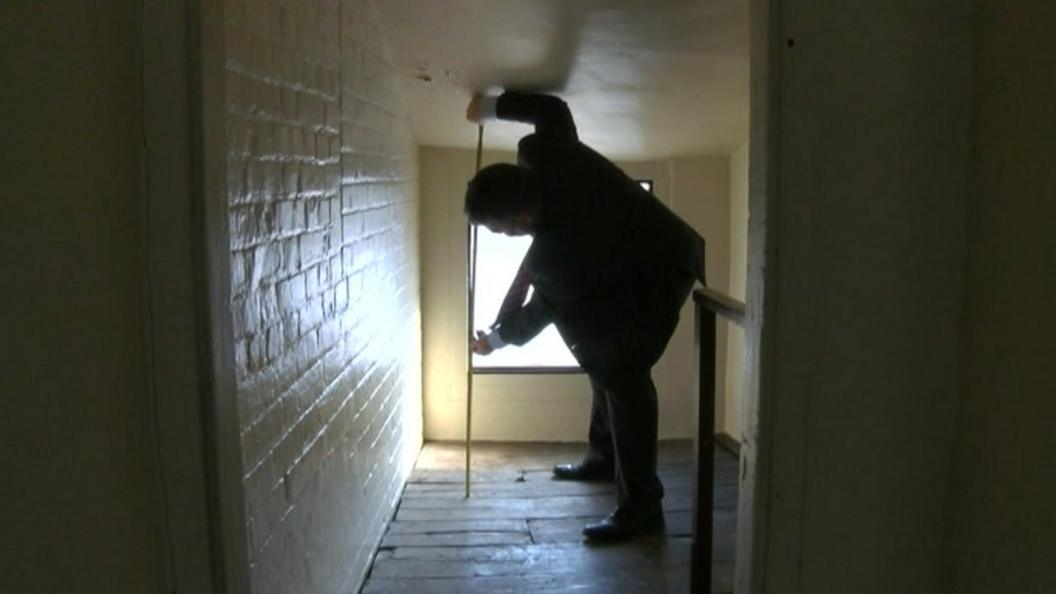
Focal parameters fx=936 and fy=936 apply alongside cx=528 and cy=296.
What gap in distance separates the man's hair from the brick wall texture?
37 cm

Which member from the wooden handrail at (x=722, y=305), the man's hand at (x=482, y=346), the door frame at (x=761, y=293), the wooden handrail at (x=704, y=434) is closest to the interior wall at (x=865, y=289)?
the door frame at (x=761, y=293)

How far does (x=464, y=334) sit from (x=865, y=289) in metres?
3.43

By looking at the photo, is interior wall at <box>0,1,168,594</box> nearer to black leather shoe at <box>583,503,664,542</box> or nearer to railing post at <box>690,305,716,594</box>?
railing post at <box>690,305,716,594</box>

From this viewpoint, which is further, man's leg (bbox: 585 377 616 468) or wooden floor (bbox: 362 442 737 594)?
man's leg (bbox: 585 377 616 468)

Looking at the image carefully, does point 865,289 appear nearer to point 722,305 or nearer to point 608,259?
point 722,305

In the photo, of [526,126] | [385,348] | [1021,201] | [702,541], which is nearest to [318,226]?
[385,348]

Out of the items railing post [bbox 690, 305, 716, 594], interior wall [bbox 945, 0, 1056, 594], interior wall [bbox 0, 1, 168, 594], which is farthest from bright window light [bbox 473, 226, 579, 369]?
interior wall [bbox 0, 1, 168, 594]

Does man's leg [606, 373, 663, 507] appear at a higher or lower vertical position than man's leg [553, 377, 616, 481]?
higher

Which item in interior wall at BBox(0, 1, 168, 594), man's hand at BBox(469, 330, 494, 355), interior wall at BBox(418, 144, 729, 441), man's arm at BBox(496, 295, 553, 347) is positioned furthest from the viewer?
interior wall at BBox(418, 144, 729, 441)

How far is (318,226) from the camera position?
244cm

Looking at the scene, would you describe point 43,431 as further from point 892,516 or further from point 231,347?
point 892,516

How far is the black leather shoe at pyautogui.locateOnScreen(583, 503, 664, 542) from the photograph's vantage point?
3.38 meters

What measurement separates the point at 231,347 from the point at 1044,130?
1.26 meters

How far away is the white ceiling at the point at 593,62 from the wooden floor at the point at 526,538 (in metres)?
1.60
